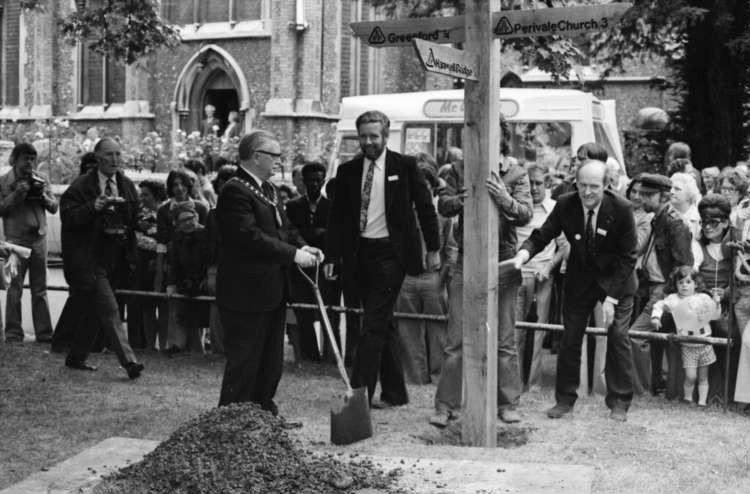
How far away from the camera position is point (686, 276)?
31.2 ft

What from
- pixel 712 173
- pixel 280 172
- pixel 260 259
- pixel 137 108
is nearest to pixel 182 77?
pixel 137 108

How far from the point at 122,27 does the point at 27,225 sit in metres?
2.81

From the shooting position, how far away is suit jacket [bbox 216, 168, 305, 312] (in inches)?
303

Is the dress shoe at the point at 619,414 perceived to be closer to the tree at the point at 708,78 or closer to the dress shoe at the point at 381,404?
the dress shoe at the point at 381,404

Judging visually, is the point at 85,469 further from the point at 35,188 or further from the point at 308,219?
the point at 35,188

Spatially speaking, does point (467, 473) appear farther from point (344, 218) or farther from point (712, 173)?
point (712, 173)

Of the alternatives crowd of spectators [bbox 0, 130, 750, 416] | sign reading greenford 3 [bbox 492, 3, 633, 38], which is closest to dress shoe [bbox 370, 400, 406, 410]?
crowd of spectators [bbox 0, 130, 750, 416]

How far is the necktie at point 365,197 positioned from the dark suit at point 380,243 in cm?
5

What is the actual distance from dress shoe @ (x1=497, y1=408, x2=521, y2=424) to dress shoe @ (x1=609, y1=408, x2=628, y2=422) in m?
0.71

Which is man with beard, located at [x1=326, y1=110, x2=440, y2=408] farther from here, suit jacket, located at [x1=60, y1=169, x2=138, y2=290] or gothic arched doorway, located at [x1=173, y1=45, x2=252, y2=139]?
gothic arched doorway, located at [x1=173, y1=45, x2=252, y2=139]

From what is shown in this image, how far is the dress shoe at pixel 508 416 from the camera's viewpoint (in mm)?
8492

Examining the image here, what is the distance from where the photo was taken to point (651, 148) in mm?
21344

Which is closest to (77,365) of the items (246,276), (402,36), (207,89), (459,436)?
(246,276)

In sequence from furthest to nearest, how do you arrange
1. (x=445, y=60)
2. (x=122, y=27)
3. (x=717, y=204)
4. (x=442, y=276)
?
(x=122, y=27)
(x=442, y=276)
(x=717, y=204)
(x=445, y=60)
